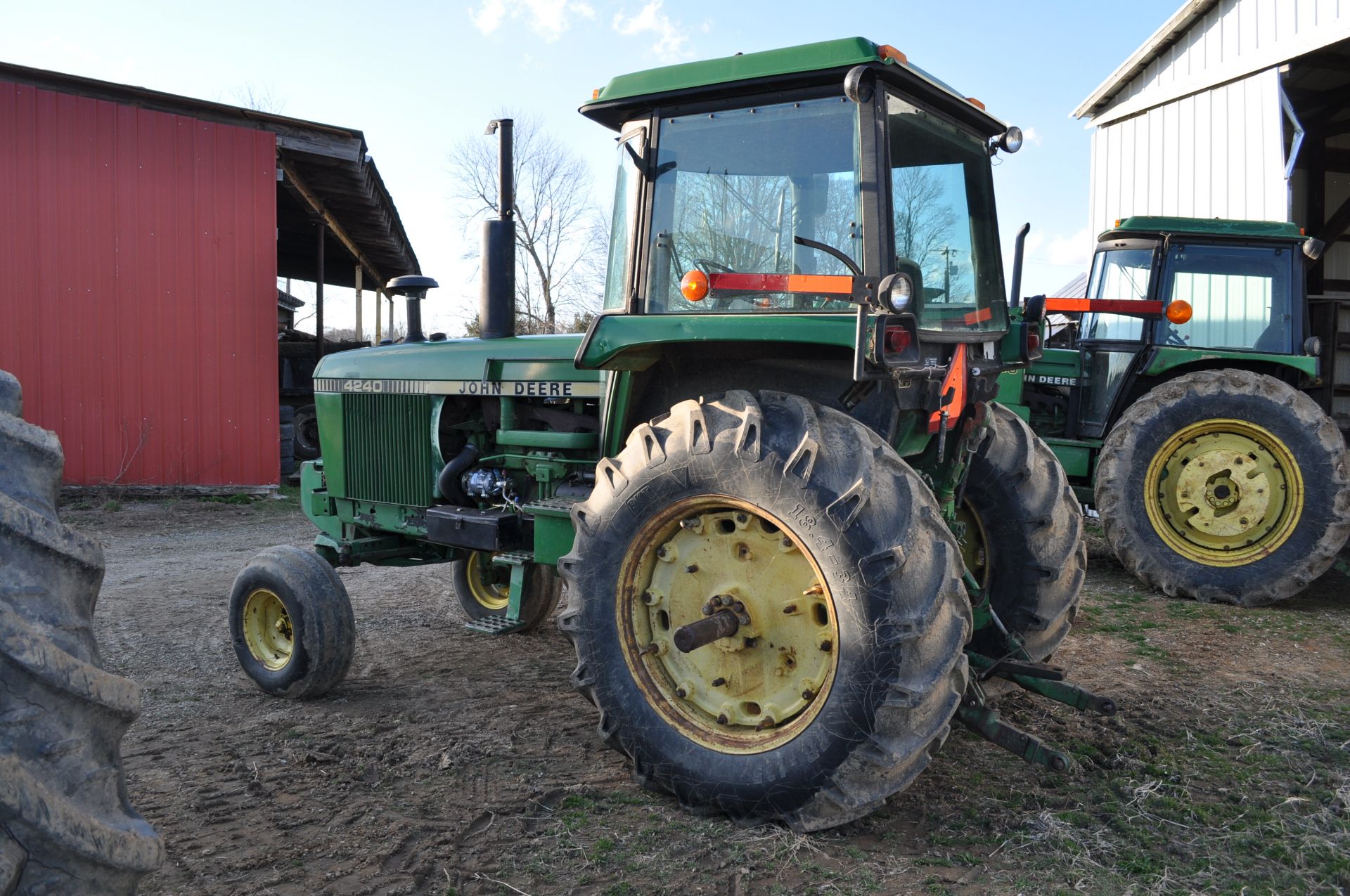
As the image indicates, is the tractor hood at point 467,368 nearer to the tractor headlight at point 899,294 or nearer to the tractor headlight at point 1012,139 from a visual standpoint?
the tractor headlight at point 899,294

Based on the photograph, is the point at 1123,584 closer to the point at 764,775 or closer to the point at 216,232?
the point at 764,775

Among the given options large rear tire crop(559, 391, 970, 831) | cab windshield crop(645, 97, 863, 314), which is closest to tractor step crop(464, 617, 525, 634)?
large rear tire crop(559, 391, 970, 831)

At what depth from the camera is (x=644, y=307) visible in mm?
3186

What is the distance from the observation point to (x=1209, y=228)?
6680 millimetres

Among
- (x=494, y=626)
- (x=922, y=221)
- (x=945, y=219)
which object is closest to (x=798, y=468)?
(x=922, y=221)

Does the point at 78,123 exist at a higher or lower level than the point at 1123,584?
higher

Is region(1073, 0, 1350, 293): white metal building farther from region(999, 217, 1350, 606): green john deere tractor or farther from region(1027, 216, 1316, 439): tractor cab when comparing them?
region(999, 217, 1350, 606): green john deere tractor

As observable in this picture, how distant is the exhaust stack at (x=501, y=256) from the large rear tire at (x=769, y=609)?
1539 mm

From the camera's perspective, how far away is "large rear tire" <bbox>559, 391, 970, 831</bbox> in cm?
251

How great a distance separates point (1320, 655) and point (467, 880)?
4195 mm

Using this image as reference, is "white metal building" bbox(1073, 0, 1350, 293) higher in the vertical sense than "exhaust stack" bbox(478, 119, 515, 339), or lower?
higher

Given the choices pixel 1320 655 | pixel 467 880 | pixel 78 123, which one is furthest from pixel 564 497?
pixel 78 123

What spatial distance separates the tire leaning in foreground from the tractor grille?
3.04m

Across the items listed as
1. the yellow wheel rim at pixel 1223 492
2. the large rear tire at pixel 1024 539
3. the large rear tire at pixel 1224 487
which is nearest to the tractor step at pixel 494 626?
the large rear tire at pixel 1024 539
